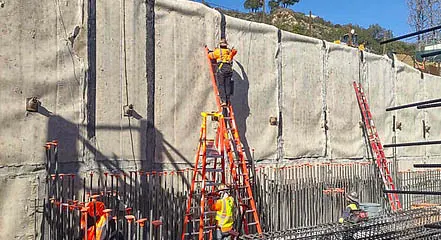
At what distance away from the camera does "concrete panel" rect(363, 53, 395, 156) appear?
54.9 ft

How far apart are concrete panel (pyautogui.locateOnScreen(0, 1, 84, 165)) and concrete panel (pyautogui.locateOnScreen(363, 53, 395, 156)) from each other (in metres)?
10.7

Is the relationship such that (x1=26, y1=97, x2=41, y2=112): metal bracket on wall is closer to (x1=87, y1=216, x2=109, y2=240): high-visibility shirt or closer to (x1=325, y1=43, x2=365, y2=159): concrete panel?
(x1=87, y1=216, x2=109, y2=240): high-visibility shirt

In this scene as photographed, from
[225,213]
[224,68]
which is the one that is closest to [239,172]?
[225,213]

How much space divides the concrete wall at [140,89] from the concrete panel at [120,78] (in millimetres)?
18

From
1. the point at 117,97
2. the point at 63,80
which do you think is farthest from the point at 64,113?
the point at 117,97

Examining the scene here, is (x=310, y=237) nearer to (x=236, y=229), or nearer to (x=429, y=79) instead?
(x=236, y=229)

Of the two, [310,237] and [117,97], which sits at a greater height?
[117,97]

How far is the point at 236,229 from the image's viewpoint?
9766 mm

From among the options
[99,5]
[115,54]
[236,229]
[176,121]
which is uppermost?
[99,5]

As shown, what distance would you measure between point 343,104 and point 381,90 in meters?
2.64

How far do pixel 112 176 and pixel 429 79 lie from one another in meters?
15.7

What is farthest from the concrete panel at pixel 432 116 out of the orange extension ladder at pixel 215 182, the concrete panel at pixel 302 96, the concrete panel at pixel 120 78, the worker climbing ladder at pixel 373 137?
the concrete panel at pixel 120 78

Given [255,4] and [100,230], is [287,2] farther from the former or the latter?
[100,230]

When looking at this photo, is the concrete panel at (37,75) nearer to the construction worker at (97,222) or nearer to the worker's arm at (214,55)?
the construction worker at (97,222)
